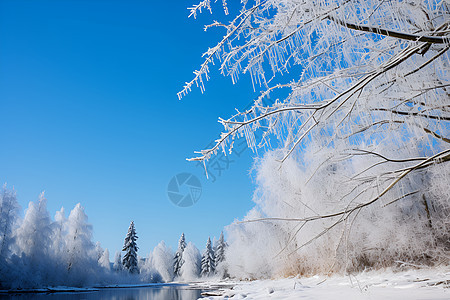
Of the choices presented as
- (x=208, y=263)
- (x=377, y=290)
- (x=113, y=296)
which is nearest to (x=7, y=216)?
(x=113, y=296)

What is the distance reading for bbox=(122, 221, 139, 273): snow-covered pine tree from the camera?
140ft

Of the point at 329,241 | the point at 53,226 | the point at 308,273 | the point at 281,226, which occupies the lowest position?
the point at 308,273

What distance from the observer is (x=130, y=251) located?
43594mm

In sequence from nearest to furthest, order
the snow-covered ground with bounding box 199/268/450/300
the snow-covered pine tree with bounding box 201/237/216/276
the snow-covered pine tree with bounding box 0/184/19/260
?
the snow-covered ground with bounding box 199/268/450/300 → the snow-covered pine tree with bounding box 0/184/19/260 → the snow-covered pine tree with bounding box 201/237/216/276

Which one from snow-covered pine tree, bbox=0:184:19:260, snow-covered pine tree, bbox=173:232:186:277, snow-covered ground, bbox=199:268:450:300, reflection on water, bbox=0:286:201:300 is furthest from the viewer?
snow-covered pine tree, bbox=173:232:186:277

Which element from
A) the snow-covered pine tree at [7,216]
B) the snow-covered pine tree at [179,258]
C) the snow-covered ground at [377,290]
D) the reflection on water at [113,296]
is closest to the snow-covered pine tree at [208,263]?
the snow-covered pine tree at [179,258]

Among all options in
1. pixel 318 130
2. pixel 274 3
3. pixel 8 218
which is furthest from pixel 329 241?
pixel 8 218

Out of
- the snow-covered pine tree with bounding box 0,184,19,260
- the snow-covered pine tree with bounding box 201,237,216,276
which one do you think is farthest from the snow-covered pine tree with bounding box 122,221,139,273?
the snow-covered pine tree with bounding box 0,184,19,260

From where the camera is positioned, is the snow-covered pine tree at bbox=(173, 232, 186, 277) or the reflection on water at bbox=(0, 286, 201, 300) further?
the snow-covered pine tree at bbox=(173, 232, 186, 277)

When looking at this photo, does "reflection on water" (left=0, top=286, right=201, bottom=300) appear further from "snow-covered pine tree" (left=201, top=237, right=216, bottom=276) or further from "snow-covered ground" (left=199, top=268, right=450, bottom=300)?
"snow-covered pine tree" (left=201, top=237, right=216, bottom=276)

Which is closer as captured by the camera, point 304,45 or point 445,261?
point 304,45

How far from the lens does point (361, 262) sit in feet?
45.2

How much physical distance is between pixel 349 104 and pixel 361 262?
1391 centimetres

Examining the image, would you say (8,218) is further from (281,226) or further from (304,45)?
(304,45)
